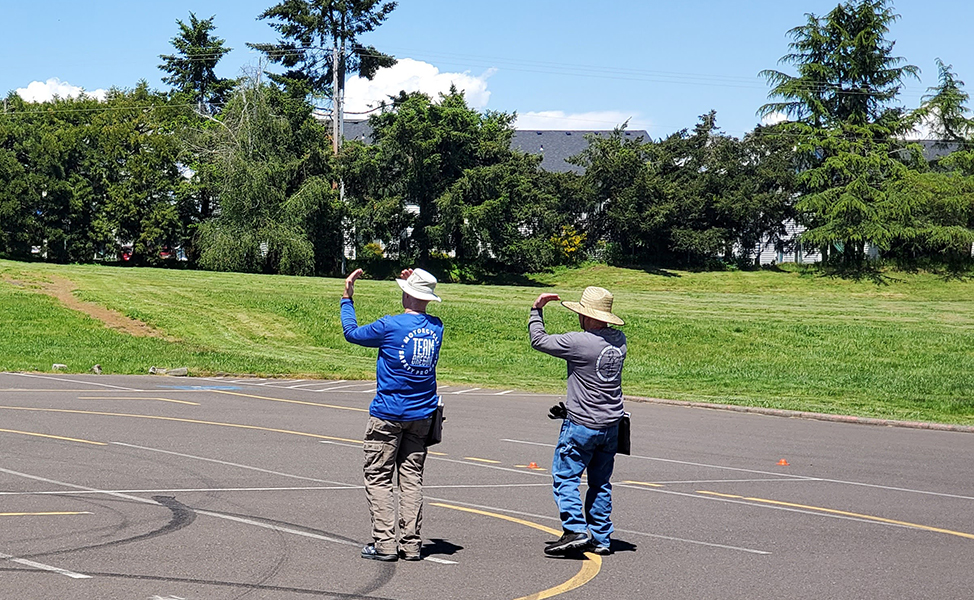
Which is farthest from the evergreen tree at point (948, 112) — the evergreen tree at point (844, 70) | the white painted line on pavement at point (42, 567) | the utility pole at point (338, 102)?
the white painted line on pavement at point (42, 567)

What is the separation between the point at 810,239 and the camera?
212 feet

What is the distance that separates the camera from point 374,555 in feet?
24.6

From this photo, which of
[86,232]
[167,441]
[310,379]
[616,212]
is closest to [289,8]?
[86,232]

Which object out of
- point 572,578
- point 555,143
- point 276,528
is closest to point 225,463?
point 276,528

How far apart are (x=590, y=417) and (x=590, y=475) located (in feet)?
1.64

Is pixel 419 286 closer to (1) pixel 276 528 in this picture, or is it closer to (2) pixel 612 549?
(1) pixel 276 528

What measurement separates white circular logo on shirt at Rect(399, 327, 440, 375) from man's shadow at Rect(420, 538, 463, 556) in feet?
4.24

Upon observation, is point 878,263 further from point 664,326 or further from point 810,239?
point 664,326

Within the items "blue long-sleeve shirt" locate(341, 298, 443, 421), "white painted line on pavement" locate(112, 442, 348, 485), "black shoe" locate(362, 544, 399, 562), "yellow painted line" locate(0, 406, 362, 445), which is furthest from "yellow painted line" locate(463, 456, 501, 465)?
"black shoe" locate(362, 544, 399, 562)

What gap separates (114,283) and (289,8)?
3322cm

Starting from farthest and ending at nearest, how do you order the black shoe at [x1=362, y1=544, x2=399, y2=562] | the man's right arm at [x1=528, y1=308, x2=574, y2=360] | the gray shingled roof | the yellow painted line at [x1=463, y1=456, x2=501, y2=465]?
the gray shingled roof → the yellow painted line at [x1=463, y1=456, x2=501, y2=465] → the man's right arm at [x1=528, y1=308, x2=574, y2=360] → the black shoe at [x1=362, y1=544, x2=399, y2=562]

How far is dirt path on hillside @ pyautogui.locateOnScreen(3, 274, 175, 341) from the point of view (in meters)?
34.2

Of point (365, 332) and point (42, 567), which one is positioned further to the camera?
point (365, 332)

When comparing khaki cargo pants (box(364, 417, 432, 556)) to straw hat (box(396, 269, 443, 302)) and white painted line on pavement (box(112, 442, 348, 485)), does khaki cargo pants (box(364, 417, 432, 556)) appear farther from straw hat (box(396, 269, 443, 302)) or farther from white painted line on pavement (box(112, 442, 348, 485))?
white painted line on pavement (box(112, 442, 348, 485))
